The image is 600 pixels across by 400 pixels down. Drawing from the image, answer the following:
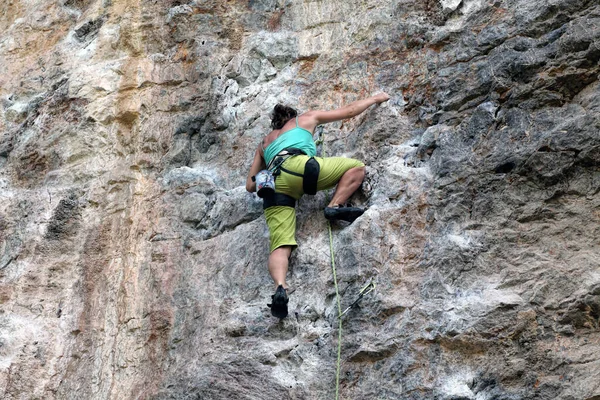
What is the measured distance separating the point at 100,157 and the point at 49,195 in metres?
0.67

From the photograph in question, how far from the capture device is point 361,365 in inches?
228

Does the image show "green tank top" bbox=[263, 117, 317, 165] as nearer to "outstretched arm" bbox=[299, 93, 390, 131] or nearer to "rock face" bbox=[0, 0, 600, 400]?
"outstretched arm" bbox=[299, 93, 390, 131]

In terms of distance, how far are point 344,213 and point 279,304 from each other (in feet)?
3.22

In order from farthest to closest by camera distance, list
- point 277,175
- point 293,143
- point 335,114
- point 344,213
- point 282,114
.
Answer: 1. point 282,114
2. point 335,114
3. point 293,143
4. point 277,175
5. point 344,213

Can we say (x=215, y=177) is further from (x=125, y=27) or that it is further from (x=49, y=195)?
(x=125, y=27)

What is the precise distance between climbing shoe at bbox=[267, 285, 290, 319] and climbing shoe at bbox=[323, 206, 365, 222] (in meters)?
0.78

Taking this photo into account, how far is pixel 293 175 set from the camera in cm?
673

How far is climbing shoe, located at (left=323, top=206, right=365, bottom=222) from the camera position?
255 inches

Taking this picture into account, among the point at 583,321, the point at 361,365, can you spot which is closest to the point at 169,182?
the point at 361,365

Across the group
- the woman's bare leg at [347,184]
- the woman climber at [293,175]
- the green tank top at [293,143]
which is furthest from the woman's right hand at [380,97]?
the woman's bare leg at [347,184]

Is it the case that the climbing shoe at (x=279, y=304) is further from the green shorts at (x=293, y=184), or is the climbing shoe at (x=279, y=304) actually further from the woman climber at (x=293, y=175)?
the green shorts at (x=293, y=184)

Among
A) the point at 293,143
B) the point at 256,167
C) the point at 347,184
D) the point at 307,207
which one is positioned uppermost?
the point at 293,143

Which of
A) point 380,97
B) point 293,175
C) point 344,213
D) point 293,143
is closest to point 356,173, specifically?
point 344,213

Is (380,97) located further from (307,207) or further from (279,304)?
(279,304)
